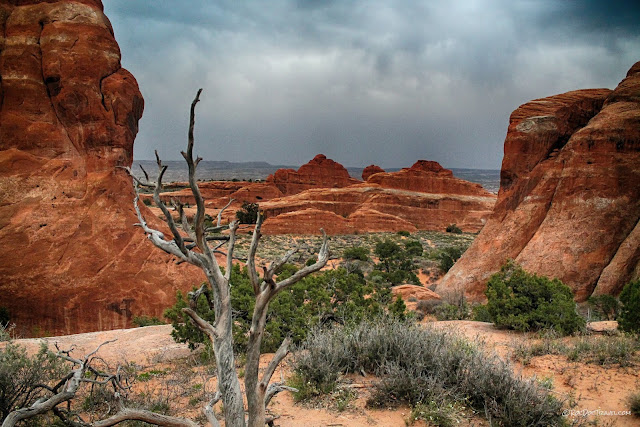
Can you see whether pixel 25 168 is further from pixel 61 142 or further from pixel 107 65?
pixel 107 65

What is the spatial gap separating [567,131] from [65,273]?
18.2 meters

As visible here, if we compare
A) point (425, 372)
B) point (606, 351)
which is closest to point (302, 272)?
point (425, 372)

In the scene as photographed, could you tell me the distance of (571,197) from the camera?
510 inches

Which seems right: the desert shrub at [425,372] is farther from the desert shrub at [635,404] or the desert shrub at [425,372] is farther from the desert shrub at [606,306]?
the desert shrub at [606,306]

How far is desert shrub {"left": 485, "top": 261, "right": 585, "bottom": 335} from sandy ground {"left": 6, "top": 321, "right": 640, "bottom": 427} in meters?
0.41

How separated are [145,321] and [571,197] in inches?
575

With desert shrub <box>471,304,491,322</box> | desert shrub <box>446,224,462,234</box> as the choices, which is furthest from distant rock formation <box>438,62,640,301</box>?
desert shrub <box>446,224,462,234</box>

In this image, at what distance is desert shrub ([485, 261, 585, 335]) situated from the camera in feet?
24.8

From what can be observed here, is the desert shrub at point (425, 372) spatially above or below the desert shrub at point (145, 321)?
above

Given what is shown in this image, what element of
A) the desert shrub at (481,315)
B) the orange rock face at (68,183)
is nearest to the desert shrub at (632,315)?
the desert shrub at (481,315)

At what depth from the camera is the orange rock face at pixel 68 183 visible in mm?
10609

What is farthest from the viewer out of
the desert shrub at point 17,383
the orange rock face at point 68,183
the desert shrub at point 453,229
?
the desert shrub at point 453,229

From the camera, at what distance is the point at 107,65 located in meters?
12.7

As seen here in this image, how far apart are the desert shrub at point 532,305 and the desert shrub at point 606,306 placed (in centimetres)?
329
